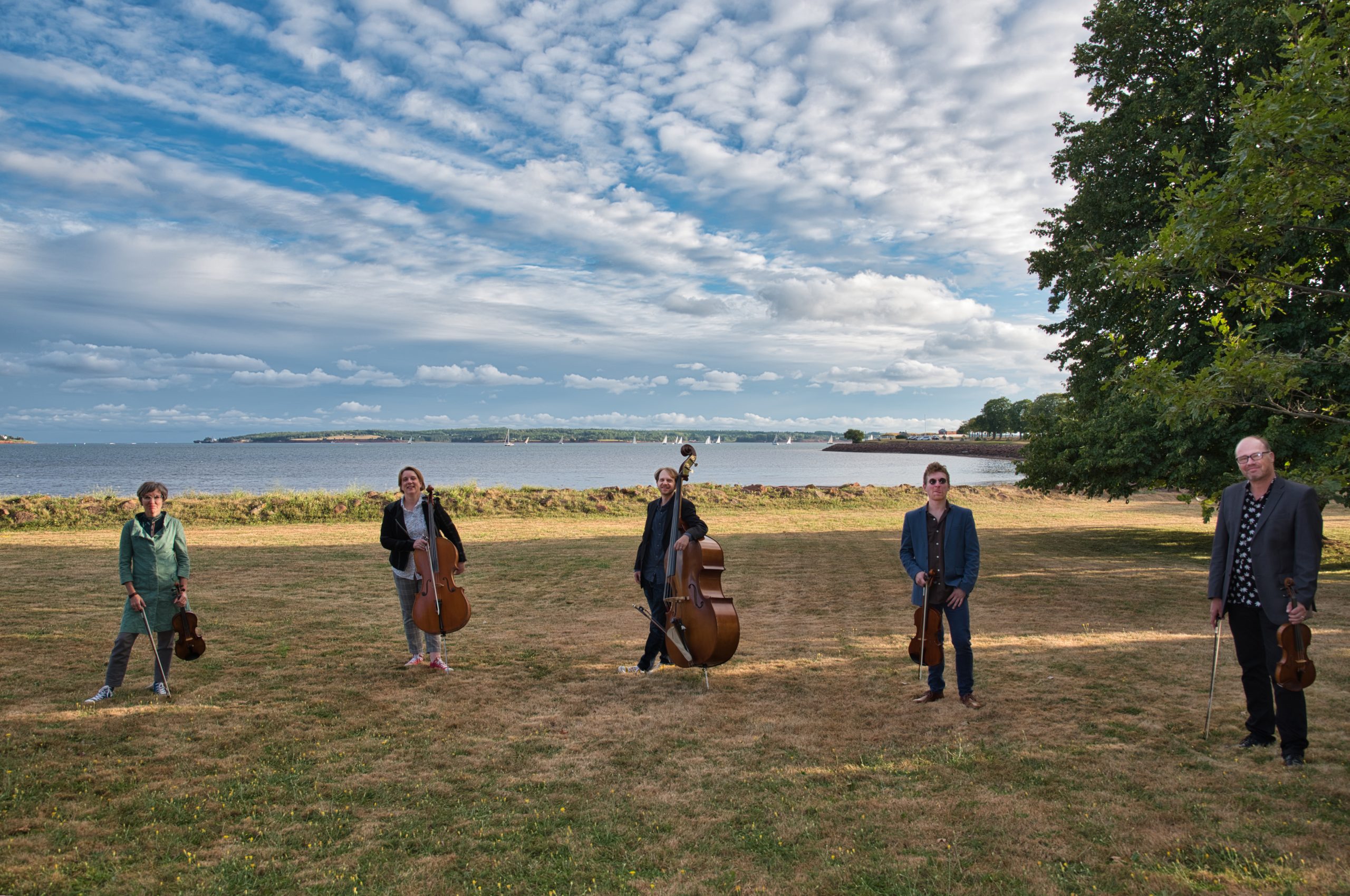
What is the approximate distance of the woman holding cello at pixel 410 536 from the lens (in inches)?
295

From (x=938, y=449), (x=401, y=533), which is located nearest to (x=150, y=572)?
(x=401, y=533)

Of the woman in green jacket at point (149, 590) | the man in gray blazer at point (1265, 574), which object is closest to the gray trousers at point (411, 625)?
the woman in green jacket at point (149, 590)

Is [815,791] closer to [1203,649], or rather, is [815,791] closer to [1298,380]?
[1298,380]

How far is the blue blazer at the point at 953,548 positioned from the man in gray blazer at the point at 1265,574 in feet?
5.34

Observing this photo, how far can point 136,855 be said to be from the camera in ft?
13.3

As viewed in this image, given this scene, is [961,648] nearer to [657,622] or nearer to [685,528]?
[685,528]

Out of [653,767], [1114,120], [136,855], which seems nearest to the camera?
[136,855]

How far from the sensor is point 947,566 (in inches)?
253

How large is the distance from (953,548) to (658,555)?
2.69 m

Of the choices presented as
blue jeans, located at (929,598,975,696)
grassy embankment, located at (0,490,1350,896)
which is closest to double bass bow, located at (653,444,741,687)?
grassy embankment, located at (0,490,1350,896)

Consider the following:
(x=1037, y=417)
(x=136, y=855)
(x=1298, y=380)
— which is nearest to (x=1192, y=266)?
(x=1298, y=380)

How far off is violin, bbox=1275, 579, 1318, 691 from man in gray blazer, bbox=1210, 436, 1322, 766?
9cm

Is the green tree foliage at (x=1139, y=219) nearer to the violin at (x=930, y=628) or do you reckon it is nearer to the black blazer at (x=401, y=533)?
the violin at (x=930, y=628)

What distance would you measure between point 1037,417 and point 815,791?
15.9m
